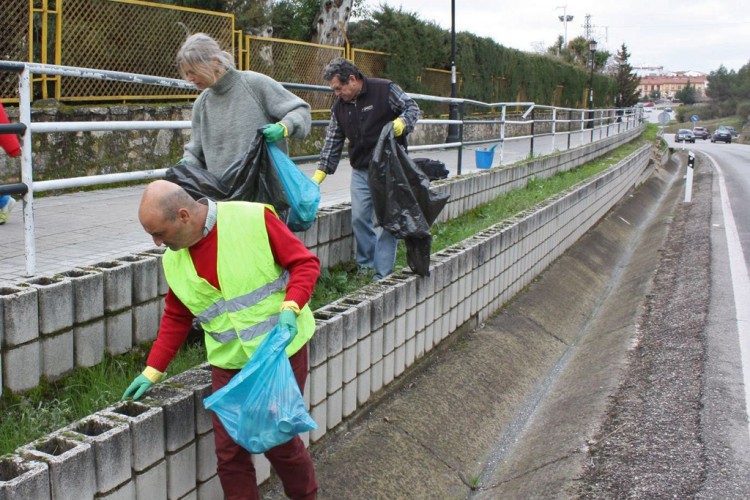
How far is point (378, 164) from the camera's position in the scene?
561cm

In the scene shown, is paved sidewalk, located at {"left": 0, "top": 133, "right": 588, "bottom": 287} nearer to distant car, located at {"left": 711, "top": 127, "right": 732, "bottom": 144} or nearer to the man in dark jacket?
the man in dark jacket

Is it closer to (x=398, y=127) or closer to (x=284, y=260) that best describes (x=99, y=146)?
(x=398, y=127)

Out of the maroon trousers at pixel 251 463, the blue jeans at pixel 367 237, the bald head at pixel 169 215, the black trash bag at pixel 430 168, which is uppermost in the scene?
the black trash bag at pixel 430 168

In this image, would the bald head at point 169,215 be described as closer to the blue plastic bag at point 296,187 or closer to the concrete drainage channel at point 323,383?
the concrete drainage channel at point 323,383

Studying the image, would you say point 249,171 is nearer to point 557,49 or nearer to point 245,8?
point 245,8

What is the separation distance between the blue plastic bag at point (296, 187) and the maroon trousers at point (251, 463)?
1091mm

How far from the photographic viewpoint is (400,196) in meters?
5.65

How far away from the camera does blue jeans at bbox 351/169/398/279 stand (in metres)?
5.94

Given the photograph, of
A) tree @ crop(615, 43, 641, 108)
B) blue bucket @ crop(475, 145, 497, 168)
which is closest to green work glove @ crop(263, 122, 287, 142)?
blue bucket @ crop(475, 145, 497, 168)

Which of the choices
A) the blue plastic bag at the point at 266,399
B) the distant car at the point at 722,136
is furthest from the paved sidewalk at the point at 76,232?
the distant car at the point at 722,136

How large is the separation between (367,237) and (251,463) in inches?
120

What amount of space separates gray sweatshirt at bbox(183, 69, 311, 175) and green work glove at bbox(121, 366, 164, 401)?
4.96 feet

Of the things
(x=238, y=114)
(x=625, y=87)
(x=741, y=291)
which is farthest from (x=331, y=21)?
(x=625, y=87)

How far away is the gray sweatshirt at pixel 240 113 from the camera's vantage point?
14.5 feet
